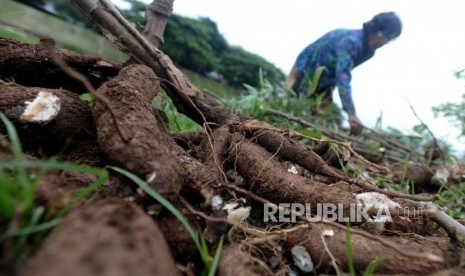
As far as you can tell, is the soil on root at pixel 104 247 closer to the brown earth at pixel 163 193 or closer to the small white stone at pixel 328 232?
the brown earth at pixel 163 193

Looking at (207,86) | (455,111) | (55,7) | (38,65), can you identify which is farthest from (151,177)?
(55,7)

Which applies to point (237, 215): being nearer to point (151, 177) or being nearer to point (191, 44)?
point (151, 177)

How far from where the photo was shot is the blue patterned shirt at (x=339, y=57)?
10.7 ft

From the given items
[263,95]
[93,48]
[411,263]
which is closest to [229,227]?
[411,263]

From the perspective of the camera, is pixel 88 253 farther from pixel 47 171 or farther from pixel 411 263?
pixel 411 263

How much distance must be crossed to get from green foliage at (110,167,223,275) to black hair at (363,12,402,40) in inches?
130

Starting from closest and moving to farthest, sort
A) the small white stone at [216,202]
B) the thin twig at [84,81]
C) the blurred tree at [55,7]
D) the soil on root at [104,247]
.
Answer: the soil on root at [104,247]
the thin twig at [84,81]
the small white stone at [216,202]
the blurred tree at [55,7]

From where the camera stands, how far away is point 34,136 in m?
0.95

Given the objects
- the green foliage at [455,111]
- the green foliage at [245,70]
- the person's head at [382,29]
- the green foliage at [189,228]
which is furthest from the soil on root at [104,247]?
the green foliage at [245,70]

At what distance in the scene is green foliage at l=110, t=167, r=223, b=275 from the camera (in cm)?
73

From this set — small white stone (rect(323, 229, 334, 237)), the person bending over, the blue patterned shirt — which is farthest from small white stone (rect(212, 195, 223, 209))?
the blue patterned shirt

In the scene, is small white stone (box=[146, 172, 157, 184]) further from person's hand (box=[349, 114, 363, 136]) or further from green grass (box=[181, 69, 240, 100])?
green grass (box=[181, 69, 240, 100])

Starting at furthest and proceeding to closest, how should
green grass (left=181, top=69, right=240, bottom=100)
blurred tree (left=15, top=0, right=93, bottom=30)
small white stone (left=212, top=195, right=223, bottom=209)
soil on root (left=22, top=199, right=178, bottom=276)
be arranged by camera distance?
blurred tree (left=15, top=0, right=93, bottom=30)
green grass (left=181, top=69, right=240, bottom=100)
small white stone (left=212, top=195, right=223, bottom=209)
soil on root (left=22, top=199, right=178, bottom=276)

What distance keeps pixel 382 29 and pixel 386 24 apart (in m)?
0.06
